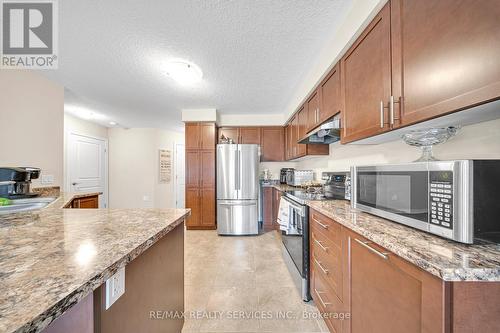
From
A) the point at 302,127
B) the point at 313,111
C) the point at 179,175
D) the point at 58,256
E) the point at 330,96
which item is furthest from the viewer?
the point at 179,175

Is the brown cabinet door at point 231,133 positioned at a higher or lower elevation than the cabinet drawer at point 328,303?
higher

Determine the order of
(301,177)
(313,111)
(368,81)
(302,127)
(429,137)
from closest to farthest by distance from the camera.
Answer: (429,137), (368,81), (313,111), (302,127), (301,177)

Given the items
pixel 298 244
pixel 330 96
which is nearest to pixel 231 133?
pixel 330 96

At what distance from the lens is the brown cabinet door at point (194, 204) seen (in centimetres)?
374

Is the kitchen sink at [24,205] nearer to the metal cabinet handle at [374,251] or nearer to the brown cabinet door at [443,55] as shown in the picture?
the metal cabinet handle at [374,251]

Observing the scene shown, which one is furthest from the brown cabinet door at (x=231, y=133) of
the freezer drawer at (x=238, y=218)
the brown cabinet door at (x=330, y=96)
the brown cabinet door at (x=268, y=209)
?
the brown cabinet door at (x=330, y=96)

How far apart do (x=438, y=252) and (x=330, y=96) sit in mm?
1507

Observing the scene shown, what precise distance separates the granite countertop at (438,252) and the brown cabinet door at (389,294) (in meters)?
0.05

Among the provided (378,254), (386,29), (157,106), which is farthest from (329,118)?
(157,106)

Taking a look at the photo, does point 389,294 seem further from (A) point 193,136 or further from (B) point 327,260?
(A) point 193,136

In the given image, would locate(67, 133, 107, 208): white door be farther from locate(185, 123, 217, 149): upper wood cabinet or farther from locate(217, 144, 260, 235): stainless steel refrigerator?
locate(217, 144, 260, 235): stainless steel refrigerator

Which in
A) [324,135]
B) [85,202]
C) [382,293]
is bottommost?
[382,293]

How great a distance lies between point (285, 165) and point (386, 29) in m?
3.39

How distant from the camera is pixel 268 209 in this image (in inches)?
154
